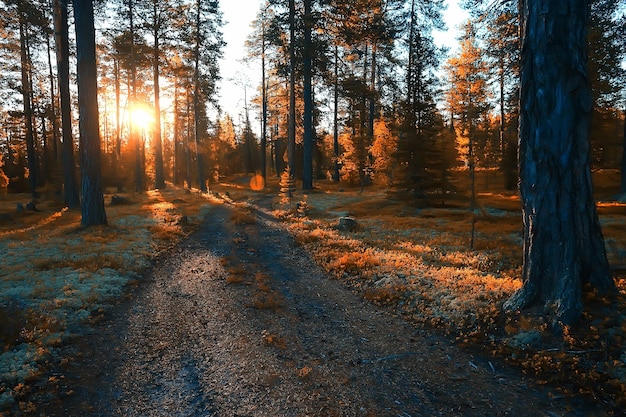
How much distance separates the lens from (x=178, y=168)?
182 ft

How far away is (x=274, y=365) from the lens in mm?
4652

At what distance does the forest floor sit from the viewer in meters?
3.90

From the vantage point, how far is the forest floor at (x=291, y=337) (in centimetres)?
390

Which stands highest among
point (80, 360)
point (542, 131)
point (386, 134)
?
point (386, 134)

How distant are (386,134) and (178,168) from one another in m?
37.8

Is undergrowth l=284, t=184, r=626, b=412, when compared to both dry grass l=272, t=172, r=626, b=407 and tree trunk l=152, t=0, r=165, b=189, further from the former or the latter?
tree trunk l=152, t=0, r=165, b=189

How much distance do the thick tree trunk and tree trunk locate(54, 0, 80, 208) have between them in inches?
740

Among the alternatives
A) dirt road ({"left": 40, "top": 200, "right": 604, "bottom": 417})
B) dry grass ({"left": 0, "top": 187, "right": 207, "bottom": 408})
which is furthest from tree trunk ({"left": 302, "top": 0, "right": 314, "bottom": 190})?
dirt road ({"left": 40, "top": 200, "right": 604, "bottom": 417})

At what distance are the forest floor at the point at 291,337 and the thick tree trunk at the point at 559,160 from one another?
1.53 feet

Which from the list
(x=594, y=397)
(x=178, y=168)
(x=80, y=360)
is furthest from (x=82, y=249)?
(x=178, y=168)

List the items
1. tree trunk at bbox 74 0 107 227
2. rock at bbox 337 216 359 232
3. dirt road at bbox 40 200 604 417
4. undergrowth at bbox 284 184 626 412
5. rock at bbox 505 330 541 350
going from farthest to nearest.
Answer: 1. rock at bbox 337 216 359 232
2. tree trunk at bbox 74 0 107 227
3. rock at bbox 505 330 541 350
4. undergrowth at bbox 284 184 626 412
5. dirt road at bbox 40 200 604 417

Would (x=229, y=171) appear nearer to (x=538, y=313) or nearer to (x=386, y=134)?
(x=386, y=134)

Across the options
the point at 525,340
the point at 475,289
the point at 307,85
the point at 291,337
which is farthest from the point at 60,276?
the point at 307,85

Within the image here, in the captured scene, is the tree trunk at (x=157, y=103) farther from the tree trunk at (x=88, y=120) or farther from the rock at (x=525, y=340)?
the rock at (x=525, y=340)
